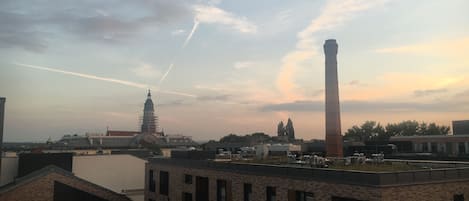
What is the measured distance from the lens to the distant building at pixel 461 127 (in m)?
73.3

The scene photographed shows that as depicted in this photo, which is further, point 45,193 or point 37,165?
point 37,165

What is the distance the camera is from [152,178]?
5031cm

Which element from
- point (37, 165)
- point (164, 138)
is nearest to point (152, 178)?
point (37, 165)

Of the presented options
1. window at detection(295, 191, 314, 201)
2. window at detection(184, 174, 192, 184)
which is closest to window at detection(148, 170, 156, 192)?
window at detection(184, 174, 192, 184)

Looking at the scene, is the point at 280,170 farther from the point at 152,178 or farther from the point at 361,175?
the point at 152,178

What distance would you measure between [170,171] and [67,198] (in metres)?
11.0

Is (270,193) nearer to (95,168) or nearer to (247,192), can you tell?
(247,192)

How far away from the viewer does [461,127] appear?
74.1 meters

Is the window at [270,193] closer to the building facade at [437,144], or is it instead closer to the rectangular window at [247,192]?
the rectangular window at [247,192]

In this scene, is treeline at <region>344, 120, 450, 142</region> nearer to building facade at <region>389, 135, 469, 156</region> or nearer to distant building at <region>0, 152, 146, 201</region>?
building facade at <region>389, 135, 469, 156</region>

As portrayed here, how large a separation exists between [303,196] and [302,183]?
94 cm

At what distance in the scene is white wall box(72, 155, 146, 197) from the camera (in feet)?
180

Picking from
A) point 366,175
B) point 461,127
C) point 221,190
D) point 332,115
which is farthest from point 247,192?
point 461,127

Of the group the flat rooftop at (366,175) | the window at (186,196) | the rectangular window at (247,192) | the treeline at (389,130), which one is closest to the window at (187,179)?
the window at (186,196)
